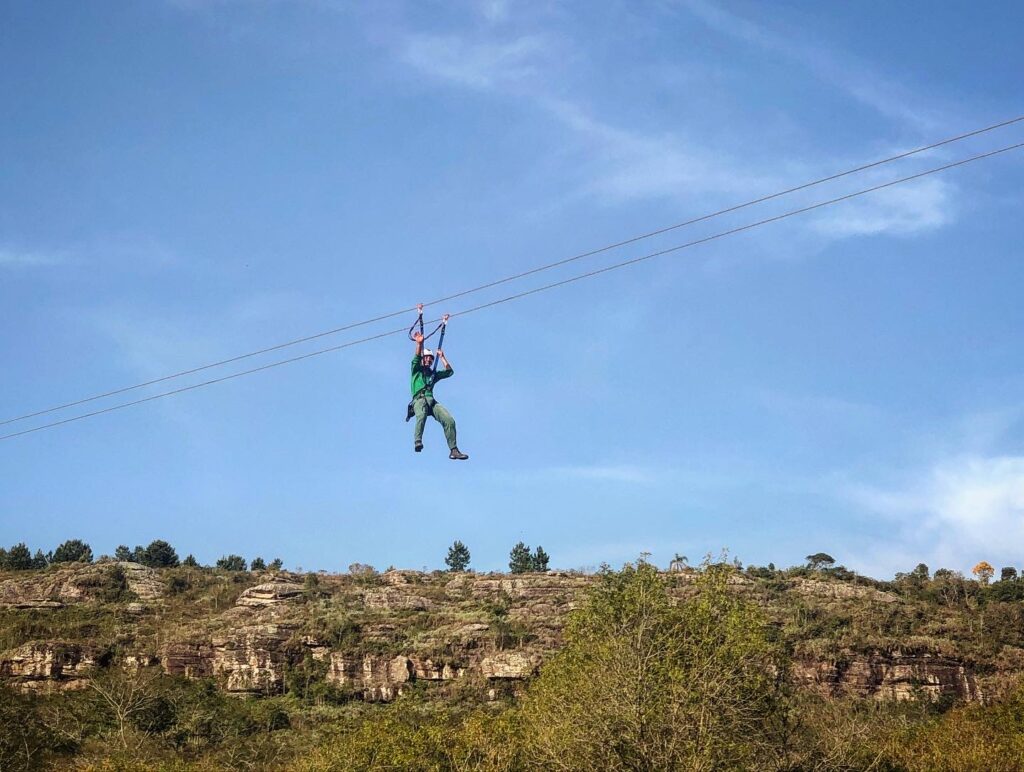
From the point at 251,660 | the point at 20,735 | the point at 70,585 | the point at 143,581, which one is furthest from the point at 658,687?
the point at 143,581

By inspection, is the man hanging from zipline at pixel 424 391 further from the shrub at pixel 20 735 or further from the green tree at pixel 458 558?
the green tree at pixel 458 558

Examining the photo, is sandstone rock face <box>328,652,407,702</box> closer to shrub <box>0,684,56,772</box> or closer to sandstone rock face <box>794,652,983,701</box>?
shrub <box>0,684,56,772</box>

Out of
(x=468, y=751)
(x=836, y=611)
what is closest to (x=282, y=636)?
(x=836, y=611)

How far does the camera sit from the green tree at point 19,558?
117m

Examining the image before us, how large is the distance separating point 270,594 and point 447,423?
237 ft

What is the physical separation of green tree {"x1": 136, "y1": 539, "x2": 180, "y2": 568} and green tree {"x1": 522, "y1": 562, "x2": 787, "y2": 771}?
9454cm

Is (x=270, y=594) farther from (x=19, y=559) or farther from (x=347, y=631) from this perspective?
(x=19, y=559)

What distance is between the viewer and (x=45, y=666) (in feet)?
254

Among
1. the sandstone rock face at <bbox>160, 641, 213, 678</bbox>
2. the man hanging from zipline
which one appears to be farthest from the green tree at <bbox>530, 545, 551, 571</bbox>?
the man hanging from zipline

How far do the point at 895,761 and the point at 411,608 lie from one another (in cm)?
5903

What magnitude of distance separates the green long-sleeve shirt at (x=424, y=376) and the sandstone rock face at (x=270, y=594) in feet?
231

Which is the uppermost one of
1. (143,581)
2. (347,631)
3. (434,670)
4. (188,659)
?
(143,581)

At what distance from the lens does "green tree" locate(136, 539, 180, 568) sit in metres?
127

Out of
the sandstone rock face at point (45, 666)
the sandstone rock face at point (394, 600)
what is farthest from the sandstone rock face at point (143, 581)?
the sandstone rock face at point (394, 600)
